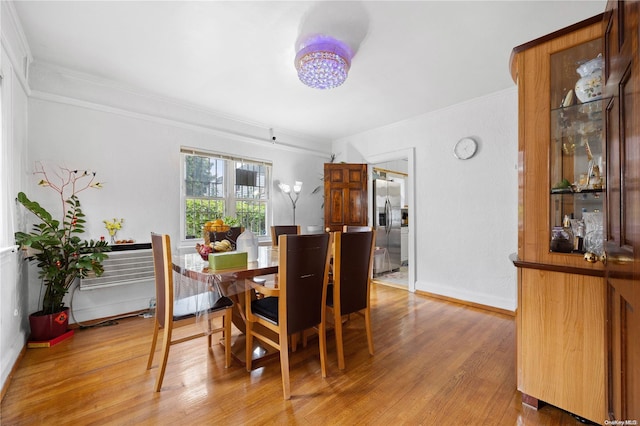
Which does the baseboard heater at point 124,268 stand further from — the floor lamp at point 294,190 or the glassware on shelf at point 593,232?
the glassware on shelf at point 593,232

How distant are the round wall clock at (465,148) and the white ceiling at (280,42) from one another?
54cm

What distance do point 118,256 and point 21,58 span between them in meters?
1.96

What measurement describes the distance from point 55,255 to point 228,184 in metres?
2.18

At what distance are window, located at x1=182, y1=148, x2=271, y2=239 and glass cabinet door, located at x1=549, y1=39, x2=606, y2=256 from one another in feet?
10.8

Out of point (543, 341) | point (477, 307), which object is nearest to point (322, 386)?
point (543, 341)

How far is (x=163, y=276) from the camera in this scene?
1882 mm

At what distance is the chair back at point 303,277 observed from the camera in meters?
1.73

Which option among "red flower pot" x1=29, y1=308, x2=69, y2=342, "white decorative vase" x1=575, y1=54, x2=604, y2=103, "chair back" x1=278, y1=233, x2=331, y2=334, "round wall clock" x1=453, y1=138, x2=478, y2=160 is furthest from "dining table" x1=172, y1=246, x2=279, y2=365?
"round wall clock" x1=453, y1=138, x2=478, y2=160

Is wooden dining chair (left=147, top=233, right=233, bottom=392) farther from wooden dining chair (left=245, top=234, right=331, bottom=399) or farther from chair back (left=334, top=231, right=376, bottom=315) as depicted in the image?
chair back (left=334, top=231, right=376, bottom=315)

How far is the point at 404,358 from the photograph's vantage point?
2225mm

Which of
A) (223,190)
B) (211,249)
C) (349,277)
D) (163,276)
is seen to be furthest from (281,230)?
(163,276)

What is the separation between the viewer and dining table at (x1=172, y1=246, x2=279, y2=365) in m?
1.79

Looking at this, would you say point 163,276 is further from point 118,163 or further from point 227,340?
point 118,163

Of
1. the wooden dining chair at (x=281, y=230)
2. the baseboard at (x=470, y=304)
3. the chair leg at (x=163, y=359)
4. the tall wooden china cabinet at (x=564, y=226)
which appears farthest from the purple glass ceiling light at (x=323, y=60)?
the baseboard at (x=470, y=304)
